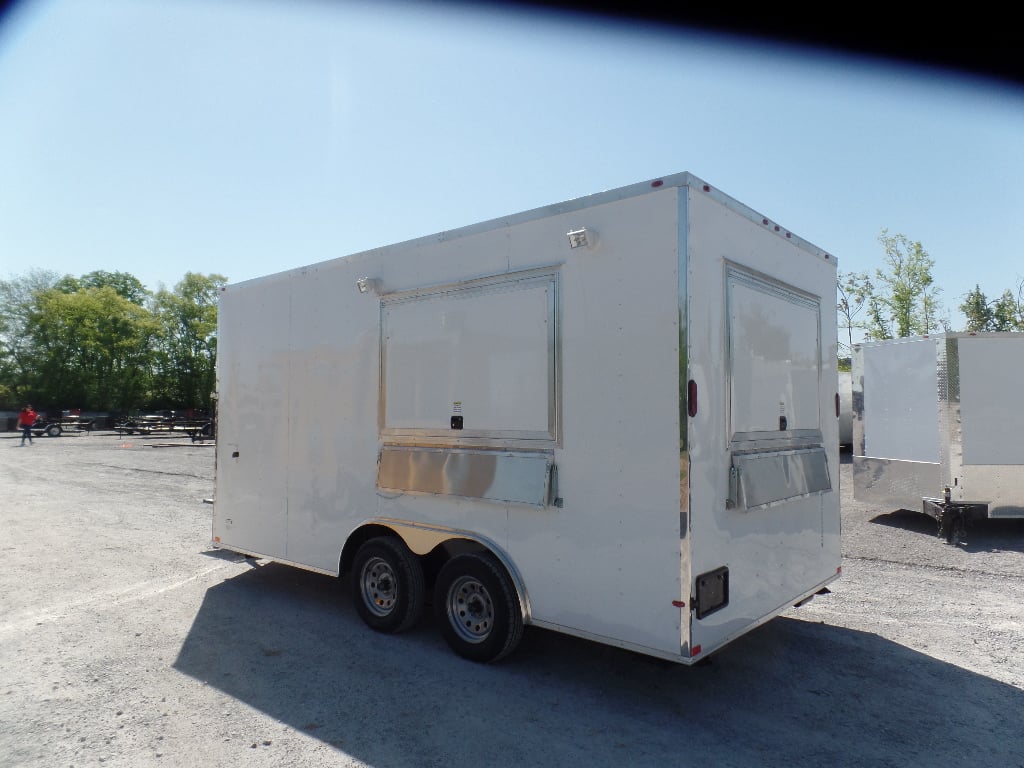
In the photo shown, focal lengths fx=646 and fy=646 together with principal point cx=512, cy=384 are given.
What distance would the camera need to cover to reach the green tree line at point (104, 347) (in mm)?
49344

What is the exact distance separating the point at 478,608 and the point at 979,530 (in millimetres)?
8117

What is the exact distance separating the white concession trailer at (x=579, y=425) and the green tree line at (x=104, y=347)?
45677 millimetres

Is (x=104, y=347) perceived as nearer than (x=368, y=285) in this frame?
No

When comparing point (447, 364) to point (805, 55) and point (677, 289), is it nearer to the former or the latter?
point (677, 289)

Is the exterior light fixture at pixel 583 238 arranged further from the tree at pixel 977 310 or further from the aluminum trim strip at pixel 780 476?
the tree at pixel 977 310

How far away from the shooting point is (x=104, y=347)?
51906 millimetres

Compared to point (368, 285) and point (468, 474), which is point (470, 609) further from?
point (368, 285)

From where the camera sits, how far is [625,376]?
371 centimetres

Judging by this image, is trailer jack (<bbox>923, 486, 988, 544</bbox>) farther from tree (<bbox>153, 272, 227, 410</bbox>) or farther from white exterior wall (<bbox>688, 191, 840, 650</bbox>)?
tree (<bbox>153, 272, 227, 410</bbox>)

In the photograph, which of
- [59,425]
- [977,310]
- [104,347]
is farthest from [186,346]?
[977,310]

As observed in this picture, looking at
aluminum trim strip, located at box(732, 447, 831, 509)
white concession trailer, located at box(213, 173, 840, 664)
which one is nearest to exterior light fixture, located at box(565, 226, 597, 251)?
white concession trailer, located at box(213, 173, 840, 664)

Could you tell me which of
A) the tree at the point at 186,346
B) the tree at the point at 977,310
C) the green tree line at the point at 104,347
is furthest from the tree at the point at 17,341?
the tree at the point at 977,310

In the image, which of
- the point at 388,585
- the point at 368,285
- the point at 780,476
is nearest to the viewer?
the point at 780,476

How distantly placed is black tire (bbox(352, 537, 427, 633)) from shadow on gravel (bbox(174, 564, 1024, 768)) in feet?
0.46
